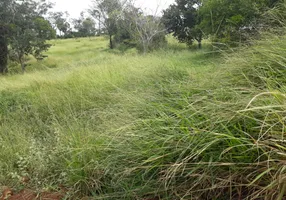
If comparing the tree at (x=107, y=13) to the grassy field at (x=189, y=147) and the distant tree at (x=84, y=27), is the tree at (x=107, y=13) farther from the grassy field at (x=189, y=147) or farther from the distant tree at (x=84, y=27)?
the grassy field at (x=189, y=147)

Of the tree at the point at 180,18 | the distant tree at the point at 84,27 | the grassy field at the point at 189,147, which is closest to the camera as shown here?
the grassy field at the point at 189,147

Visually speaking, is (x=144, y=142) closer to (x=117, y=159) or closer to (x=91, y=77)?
(x=117, y=159)

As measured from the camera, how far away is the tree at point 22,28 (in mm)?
16797

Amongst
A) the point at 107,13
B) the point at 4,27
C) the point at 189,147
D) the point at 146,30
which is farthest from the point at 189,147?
the point at 107,13

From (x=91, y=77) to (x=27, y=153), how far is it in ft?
9.55

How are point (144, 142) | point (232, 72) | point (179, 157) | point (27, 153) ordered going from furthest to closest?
1. point (27, 153)
2. point (232, 72)
3. point (144, 142)
4. point (179, 157)

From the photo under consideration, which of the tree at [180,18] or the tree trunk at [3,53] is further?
the tree at [180,18]

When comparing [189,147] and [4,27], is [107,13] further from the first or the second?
[189,147]

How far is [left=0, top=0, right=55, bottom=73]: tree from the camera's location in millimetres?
16797

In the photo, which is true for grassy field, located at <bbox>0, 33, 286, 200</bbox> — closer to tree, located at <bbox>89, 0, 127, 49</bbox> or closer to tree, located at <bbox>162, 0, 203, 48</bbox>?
tree, located at <bbox>162, 0, 203, 48</bbox>

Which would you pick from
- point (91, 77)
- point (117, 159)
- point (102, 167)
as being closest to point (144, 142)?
point (117, 159)

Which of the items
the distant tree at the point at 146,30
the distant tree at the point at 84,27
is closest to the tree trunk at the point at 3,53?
the distant tree at the point at 146,30

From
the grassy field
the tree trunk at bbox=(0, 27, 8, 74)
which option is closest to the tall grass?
the grassy field

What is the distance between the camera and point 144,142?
65.9 inches
